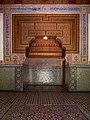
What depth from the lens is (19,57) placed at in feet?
19.5

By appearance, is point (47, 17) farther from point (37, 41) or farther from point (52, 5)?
point (37, 41)

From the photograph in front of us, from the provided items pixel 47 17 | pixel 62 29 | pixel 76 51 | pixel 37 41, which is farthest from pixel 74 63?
pixel 37 41

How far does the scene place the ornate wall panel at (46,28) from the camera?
5.93 meters

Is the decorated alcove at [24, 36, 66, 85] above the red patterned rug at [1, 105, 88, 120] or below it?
above

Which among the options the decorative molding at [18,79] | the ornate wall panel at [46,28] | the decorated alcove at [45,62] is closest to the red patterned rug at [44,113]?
the decorative molding at [18,79]

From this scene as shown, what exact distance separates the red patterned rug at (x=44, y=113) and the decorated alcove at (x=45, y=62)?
4.57 meters

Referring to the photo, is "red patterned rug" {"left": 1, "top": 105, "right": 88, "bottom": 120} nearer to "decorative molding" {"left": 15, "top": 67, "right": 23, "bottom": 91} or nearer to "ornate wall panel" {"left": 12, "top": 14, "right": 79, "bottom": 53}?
"decorative molding" {"left": 15, "top": 67, "right": 23, "bottom": 91}

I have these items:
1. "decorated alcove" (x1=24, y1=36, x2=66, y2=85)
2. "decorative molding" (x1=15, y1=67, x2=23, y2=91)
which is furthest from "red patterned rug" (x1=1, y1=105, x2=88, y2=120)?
"decorated alcove" (x1=24, y1=36, x2=66, y2=85)

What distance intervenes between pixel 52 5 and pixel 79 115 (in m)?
3.37

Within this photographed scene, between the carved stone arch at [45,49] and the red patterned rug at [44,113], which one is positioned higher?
the carved stone arch at [45,49]

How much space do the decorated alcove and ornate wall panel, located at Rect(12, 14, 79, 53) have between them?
2.29 metres

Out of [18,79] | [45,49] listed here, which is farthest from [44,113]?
[45,49]

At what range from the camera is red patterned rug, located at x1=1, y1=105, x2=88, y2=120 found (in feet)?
9.80

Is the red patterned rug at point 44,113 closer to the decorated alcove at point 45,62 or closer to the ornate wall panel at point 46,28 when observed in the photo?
the ornate wall panel at point 46,28
